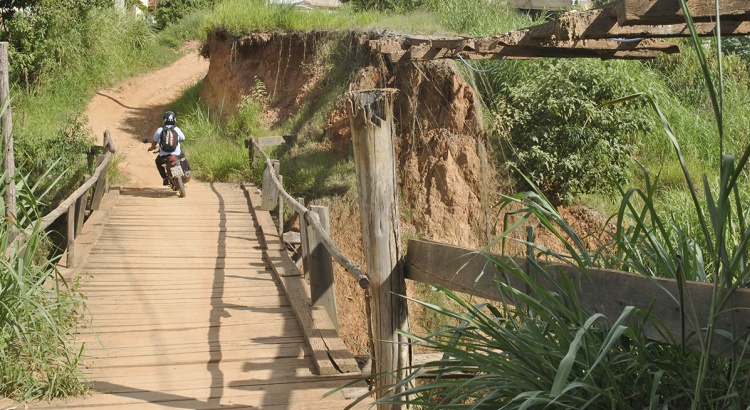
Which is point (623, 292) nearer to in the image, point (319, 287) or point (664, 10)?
point (664, 10)

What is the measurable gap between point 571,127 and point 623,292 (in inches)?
461

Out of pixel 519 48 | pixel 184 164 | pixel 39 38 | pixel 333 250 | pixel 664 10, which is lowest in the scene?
pixel 184 164

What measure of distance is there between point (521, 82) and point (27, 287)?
11217 mm

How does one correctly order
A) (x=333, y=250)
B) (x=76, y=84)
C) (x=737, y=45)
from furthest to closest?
(x=76, y=84)
(x=737, y=45)
(x=333, y=250)

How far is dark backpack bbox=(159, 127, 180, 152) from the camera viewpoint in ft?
42.9

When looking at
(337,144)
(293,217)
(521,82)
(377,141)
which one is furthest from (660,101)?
(377,141)

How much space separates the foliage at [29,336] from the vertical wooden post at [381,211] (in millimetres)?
2069

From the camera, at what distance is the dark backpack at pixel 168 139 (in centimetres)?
1308

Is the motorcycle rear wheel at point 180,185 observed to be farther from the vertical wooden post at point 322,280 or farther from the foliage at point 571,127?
the vertical wooden post at point 322,280

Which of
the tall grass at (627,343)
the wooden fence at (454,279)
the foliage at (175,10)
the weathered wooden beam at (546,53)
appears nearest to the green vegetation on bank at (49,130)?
the wooden fence at (454,279)

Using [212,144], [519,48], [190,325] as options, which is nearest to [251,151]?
[212,144]

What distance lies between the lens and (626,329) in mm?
2721

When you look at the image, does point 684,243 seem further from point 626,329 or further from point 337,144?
point 337,144

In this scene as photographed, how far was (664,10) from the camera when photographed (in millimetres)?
5543
